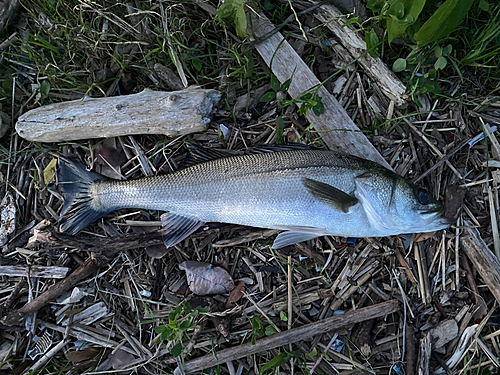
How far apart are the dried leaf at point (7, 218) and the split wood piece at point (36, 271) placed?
12.1 inches

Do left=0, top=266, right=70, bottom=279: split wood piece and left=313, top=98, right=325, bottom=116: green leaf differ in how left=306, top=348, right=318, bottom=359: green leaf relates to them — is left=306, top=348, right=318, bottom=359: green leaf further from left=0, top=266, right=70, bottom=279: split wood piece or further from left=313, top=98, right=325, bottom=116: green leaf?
left=0, top=266, right=70, bottom=279: split wood piece

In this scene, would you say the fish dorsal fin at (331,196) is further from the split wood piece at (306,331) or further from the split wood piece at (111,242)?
the split wood piece at (111,242)

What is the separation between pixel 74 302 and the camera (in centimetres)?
351

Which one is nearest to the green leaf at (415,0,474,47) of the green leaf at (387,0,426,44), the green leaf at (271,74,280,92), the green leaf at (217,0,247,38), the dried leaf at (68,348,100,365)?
the green leaf at (387,0,426,44)

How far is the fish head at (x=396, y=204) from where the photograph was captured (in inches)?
118

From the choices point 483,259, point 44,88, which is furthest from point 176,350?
point 44,88

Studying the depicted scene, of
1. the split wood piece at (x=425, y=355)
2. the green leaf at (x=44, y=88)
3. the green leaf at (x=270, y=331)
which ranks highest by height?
the green leaf at (x=44, y=88)

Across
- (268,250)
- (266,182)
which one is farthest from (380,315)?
(266,182)

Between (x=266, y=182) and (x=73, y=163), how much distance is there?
213 centimetres

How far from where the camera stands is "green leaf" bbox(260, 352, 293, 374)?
305cm

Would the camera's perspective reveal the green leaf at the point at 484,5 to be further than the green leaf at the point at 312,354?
No

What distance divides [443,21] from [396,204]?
1.68 m

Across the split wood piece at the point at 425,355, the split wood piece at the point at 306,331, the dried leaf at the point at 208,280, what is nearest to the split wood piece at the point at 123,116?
the dried leaf at the point at 208,280

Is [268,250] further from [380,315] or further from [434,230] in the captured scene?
[434,230]
